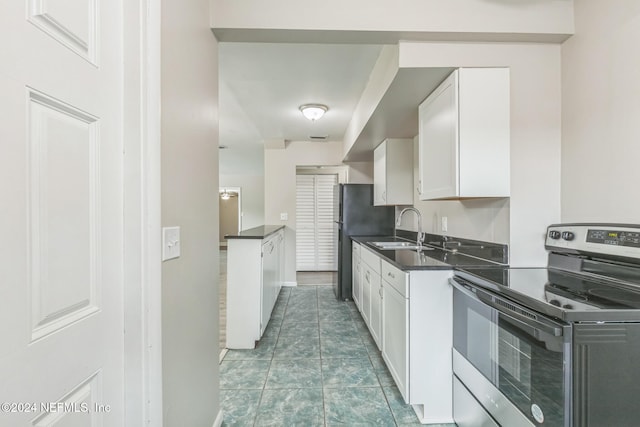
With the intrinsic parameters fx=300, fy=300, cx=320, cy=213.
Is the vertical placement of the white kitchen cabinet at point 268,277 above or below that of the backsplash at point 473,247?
below

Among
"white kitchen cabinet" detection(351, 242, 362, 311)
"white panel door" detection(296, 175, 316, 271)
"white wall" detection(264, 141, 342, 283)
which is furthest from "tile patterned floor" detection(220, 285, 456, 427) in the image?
"white panel door" detection(296, 175, 316, 271)

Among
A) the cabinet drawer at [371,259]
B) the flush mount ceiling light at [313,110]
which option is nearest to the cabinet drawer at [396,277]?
the cabinet drawer at [371,259]

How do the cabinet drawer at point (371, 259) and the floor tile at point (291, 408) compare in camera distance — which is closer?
the floor tile at point (291, 408)

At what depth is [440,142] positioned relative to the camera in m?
1.90

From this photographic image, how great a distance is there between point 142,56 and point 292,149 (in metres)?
4.02

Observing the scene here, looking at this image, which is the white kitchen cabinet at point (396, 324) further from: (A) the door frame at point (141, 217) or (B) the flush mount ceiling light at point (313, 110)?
(B) the flush mount ceiling light at point (313, 110)

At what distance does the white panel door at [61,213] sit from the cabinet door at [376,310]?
181cm

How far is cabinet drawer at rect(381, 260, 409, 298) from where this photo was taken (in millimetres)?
1737

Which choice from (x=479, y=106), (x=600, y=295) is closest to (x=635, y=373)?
(x=600, y=295)

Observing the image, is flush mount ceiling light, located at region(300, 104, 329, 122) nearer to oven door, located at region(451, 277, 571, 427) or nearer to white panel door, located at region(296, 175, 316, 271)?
oven door, located at region(451, 277, 571, 427)

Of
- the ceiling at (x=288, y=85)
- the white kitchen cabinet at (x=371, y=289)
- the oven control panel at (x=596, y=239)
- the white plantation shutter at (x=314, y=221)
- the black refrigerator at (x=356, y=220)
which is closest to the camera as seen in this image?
the oven control panel at (x=596, y=239)

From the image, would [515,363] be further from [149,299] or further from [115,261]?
[115,261]

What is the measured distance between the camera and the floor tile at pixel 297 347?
251 centimetres

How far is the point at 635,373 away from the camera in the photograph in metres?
0.94
